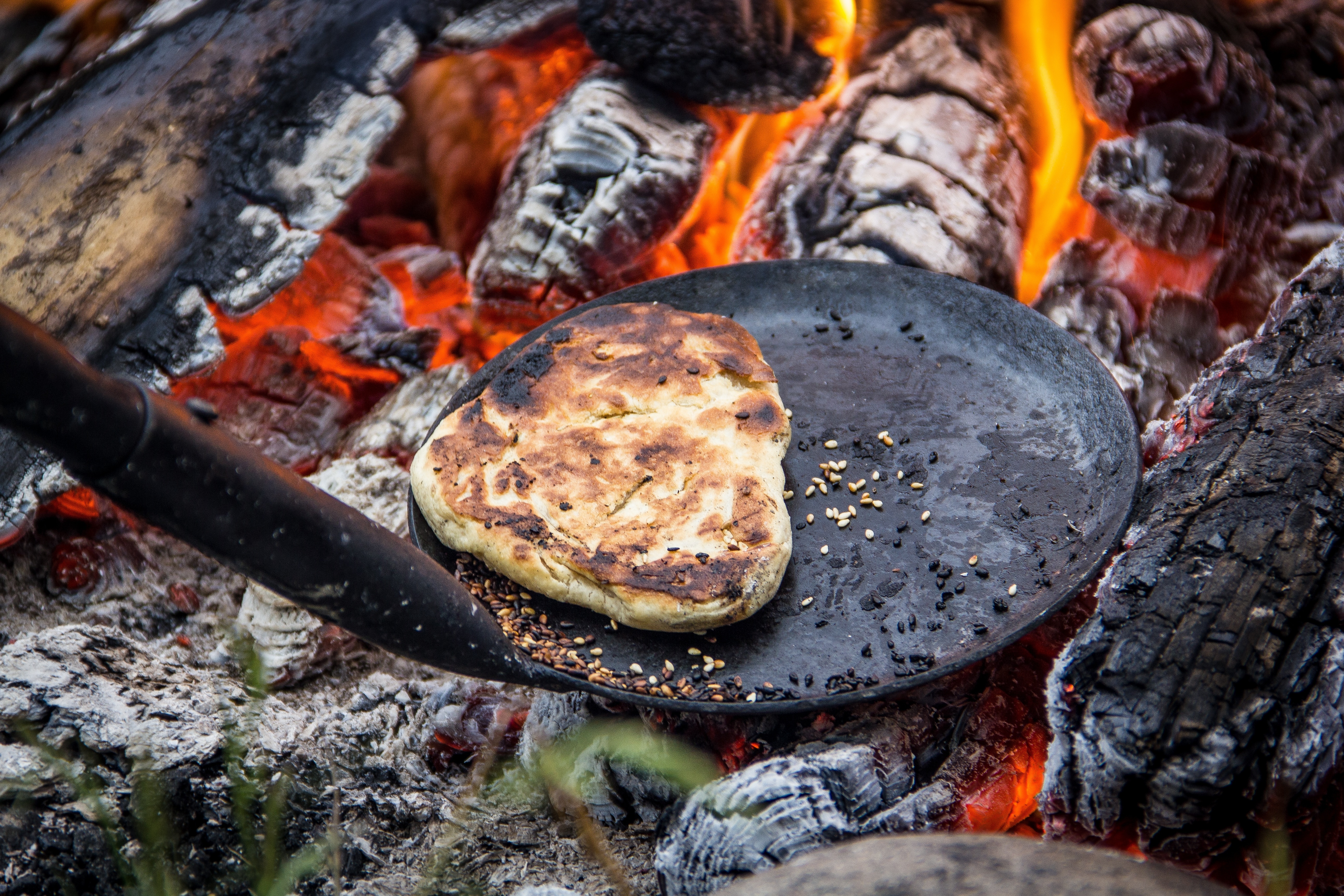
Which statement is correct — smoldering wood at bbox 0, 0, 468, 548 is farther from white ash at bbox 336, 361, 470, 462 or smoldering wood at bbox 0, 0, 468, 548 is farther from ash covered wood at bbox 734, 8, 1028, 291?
ash covered wood at bbox 734, 8, 1028, 291

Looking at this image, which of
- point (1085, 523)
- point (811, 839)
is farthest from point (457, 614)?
point (1085, 523)

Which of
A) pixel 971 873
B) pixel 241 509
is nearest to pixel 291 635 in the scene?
pixel 241 509

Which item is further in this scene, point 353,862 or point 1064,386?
point 1064,386

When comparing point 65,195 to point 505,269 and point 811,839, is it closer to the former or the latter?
point 505,269

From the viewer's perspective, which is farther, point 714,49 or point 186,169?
point 714,49

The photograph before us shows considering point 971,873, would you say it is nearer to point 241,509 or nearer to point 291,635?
point 241,509

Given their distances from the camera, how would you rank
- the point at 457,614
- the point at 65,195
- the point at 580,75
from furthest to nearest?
the point at 580,75 → the point at 65,195 → the point at 457,614

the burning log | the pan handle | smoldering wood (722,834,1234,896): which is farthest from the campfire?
smoldering wood (722,834,1234,896)
